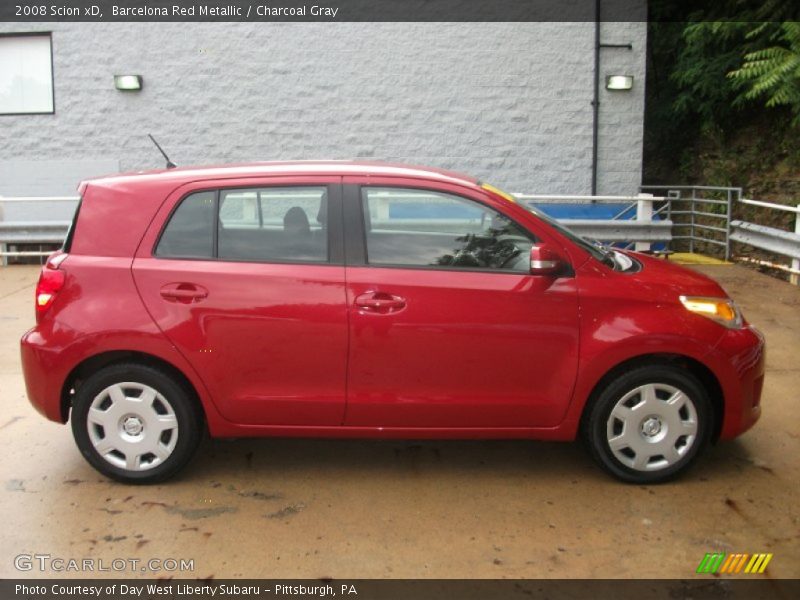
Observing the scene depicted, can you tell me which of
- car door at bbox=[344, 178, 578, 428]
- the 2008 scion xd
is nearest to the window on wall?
the 2008 scion xd

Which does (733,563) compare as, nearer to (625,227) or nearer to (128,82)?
(625,227)

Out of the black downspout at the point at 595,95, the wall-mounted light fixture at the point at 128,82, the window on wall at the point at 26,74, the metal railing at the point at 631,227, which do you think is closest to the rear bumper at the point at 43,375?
the metal railing at the point at 631,227

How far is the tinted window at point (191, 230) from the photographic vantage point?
172 inches

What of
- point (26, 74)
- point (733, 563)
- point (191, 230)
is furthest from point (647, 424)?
point (26, 74)

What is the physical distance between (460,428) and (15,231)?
9084 millimetres

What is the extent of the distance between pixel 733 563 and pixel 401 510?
1.56 meters

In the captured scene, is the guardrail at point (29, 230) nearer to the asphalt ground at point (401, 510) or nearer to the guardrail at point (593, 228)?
the guardrail at point (593, 228)

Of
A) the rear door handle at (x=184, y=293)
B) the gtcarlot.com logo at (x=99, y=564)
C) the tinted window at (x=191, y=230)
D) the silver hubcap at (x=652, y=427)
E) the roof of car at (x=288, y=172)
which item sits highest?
the roof of car at (x=288, y=172)

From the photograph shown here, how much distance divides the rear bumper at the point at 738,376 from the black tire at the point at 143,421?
278cm

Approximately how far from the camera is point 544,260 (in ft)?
13.8

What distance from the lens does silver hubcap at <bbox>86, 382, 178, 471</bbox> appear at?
4.31 m

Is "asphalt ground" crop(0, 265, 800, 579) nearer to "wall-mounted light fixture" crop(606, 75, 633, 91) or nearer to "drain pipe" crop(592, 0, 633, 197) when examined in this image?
"drain pipe" crop(592, 0, 633, 197)

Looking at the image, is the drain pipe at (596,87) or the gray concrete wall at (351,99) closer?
the drain pipe at (596,87)

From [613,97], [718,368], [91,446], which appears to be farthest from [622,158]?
[91,446]
